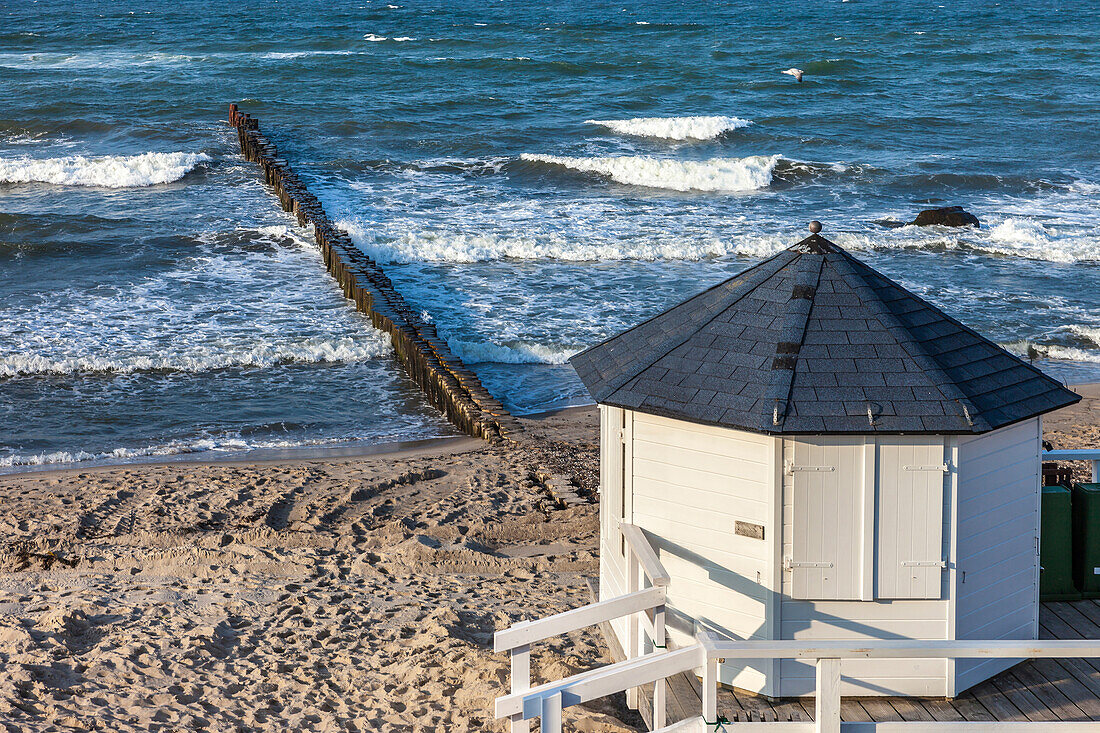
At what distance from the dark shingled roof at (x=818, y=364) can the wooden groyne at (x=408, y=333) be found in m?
7.03

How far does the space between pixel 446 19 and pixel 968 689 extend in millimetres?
65651

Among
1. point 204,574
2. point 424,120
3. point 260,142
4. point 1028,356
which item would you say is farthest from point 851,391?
point 424,120

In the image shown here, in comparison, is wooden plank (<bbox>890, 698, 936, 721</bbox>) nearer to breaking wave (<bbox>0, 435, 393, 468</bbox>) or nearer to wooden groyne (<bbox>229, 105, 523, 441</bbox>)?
wooden groyne (<bbox>229, 105, 523, 441</bbox>)

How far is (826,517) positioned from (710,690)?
1254 mm

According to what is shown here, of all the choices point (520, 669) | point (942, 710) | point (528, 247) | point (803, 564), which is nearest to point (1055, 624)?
point (942, 710)

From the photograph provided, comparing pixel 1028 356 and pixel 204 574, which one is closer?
pixel 204 574

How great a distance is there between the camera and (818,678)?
19.6 feet

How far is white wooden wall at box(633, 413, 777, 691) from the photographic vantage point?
674 cm

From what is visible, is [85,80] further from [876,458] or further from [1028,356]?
[876,458]

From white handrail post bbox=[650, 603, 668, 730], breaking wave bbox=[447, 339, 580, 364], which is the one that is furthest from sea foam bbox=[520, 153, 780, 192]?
Result: white handrail post bbox=[650, 603, 668, 730]

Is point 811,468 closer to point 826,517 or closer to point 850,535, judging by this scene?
point 826,517

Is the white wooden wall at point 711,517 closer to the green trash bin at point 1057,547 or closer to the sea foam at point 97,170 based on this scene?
the green trash bin at point 1057,547

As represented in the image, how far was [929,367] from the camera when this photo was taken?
6.76m

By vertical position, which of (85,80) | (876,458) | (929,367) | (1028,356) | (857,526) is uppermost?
(85,80)
